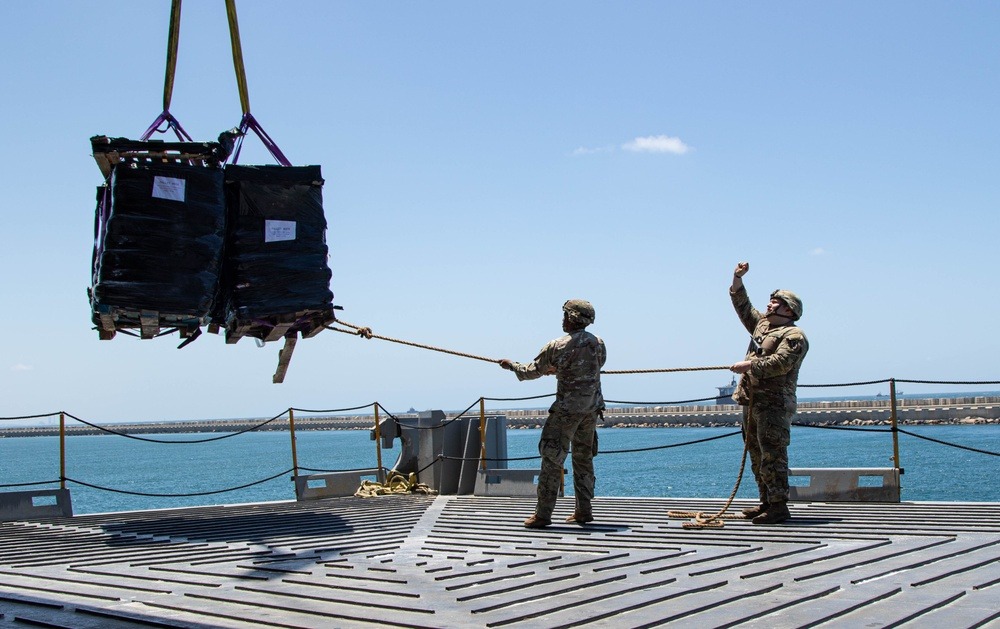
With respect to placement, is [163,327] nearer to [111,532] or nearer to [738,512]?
[111,532]

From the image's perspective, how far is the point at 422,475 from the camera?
11953 mm

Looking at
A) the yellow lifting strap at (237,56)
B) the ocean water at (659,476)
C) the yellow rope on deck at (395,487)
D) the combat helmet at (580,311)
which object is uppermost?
the yellow lifting strap at (237,56)

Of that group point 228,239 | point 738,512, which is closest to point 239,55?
point 228,239

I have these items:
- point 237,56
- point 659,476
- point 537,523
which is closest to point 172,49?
point 237,56

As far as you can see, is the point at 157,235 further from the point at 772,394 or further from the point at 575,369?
the point at 772,394

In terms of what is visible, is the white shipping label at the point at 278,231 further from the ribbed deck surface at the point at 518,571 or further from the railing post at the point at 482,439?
the railing post at the point at 482,439

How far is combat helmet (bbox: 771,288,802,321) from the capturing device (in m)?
8.04

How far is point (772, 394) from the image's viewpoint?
7883 mm

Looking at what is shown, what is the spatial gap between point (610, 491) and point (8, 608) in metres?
37.3

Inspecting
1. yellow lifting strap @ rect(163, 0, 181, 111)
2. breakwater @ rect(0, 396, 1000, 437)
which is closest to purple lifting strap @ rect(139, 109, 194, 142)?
yellow lifting strap @ rect(163, 0, 181, 111)

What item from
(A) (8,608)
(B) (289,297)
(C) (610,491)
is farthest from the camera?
(C) (610,491)

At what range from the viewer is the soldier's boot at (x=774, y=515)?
7.67 m

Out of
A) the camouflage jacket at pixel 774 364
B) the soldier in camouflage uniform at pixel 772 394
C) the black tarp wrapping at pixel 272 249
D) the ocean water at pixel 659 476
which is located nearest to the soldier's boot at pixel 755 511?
the soldier in camouflage uniform at pixel 772 394

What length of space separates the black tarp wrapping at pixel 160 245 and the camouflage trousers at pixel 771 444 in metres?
4.21
